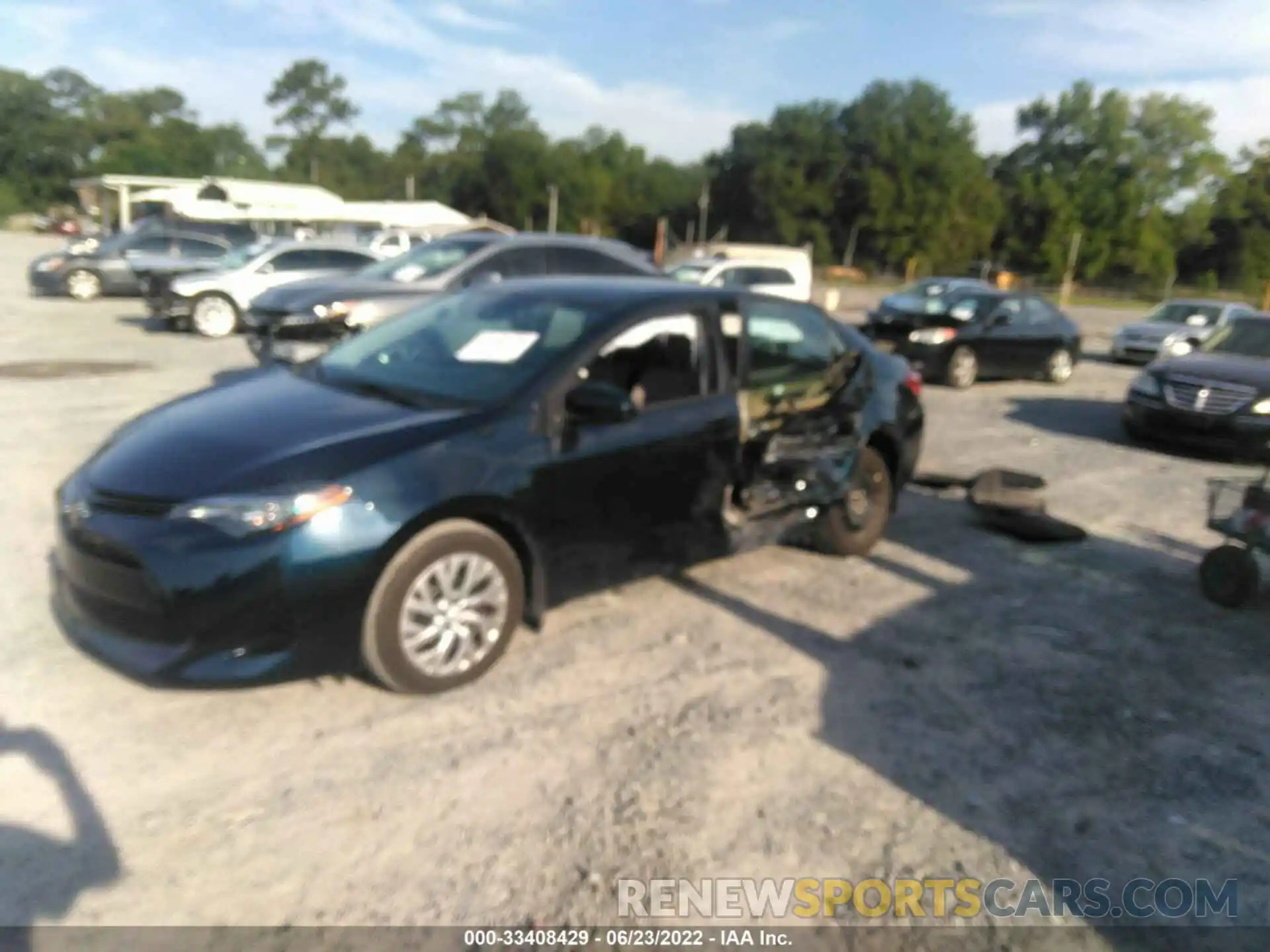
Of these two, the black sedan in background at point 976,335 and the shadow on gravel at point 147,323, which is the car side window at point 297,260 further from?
the black sedan in background at point 976,335

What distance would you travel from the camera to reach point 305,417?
419 centimetres

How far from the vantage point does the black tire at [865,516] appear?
19.5 feet

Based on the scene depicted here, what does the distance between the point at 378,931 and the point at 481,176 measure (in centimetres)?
7718

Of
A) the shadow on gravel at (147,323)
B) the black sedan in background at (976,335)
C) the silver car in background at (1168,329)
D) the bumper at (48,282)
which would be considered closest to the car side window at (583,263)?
the black sedan in background at (976,335)

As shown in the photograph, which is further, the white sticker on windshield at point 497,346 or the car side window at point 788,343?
the car side window at point 788,343

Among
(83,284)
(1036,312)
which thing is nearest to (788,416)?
(1036,312)

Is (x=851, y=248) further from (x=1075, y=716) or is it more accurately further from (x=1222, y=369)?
(x=1075, y=716)

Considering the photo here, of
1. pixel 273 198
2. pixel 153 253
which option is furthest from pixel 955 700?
pixel 273 198

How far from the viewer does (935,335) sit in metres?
13.8

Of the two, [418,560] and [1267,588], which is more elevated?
[418,560]

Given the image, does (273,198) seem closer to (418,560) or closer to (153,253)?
(153,253)

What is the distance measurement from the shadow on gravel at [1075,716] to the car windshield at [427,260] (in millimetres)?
6826

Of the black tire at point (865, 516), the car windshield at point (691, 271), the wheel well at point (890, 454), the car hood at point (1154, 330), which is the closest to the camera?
the black tire at point (865, 516)

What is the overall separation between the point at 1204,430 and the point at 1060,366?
5826 mm
